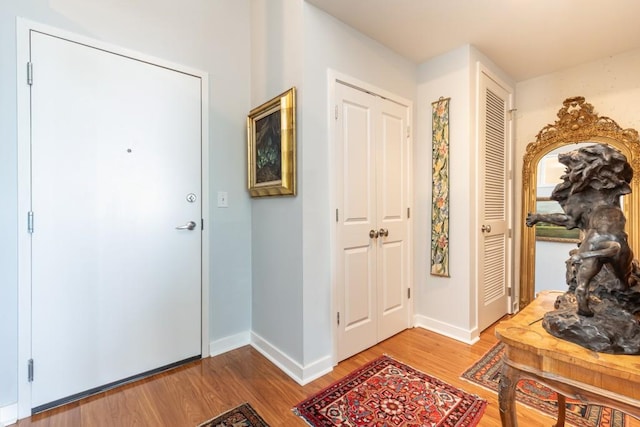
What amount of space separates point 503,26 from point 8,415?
389cm

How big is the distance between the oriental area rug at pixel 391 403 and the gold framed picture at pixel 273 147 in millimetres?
1258

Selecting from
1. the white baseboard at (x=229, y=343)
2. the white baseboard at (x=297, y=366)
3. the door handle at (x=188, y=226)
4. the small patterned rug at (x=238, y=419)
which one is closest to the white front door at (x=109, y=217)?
the door handle at (x=188, y=226)

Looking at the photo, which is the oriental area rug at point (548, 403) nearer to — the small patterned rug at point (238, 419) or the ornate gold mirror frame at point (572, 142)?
the small patterned rug at point (238, 419)

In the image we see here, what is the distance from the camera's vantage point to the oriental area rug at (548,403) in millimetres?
1488

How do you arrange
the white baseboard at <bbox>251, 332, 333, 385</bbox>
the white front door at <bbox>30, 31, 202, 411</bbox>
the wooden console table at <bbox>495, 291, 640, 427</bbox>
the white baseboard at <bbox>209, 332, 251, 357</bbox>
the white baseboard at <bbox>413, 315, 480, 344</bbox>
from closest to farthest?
the wooden console table at <bbox>495, 291, 640, 427</bbox>
the white front door at <bbox>30, 31, 202, 411</bbox>
the white baseboard at <bbox>251, 332, 333, 385</bbox>
the white baseboard at <bbox>209, 332, 251, 357</bbox>
the white baseboard at <bbox>413, 315, 480, 344</bbox>

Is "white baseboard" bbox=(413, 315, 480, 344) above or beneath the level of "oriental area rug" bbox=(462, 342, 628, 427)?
above

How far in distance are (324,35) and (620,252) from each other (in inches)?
75.7

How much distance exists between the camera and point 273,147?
2092mm

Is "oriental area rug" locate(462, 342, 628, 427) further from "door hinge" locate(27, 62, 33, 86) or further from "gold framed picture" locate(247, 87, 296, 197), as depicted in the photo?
"door hinge" locate(27, 62, 33, 86)

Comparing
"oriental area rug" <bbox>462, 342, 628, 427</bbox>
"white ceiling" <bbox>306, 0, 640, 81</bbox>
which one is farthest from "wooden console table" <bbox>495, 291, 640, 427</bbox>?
"white ceiling" <bbox>306, 0, 640, 81</bbox>

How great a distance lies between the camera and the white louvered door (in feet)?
8.30

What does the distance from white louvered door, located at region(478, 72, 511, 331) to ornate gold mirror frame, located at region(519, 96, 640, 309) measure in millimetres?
209

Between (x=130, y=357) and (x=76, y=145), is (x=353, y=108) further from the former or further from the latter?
(x=130, y=357)

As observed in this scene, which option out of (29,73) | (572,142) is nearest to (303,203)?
(29,73)
